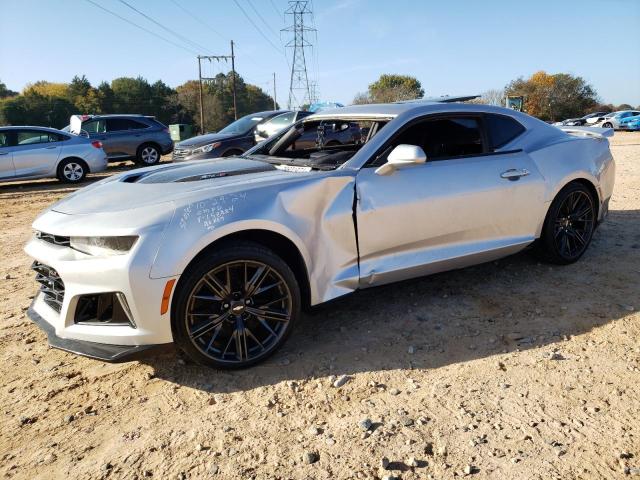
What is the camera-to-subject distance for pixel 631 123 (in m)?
32.0

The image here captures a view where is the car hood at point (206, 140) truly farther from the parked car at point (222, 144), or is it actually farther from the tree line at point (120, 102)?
the tree line at point (120, 102)

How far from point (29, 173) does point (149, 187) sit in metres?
9.79

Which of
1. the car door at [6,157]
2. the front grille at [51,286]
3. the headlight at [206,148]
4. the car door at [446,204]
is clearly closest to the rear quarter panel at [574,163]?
the car door at [446,204]

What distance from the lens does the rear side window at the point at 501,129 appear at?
159 inches

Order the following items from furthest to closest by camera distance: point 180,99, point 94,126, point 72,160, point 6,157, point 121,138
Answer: point 180,99 → point 121,138 → point 94,126 → point 72,160 → point 6,157

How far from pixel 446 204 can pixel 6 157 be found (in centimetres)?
1087

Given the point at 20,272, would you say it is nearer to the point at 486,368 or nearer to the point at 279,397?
the point at 279,397

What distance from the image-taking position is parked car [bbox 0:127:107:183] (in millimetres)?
10930

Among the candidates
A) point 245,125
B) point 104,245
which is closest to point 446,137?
point 104,245

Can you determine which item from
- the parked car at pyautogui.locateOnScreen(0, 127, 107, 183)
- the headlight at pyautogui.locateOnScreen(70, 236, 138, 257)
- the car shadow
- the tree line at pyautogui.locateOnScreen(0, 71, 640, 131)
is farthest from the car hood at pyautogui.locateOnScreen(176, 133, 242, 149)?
the tree line at pyautogui.locateOnScreen(0, 71, 640, 131)

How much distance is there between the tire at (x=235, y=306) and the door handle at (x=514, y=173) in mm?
1973

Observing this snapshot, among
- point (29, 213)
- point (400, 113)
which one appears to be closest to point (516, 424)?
point (400, 113)

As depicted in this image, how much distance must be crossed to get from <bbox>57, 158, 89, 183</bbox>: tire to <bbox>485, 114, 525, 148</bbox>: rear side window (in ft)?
34.7

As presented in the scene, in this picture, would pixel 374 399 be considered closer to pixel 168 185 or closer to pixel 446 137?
pixel 168 185
